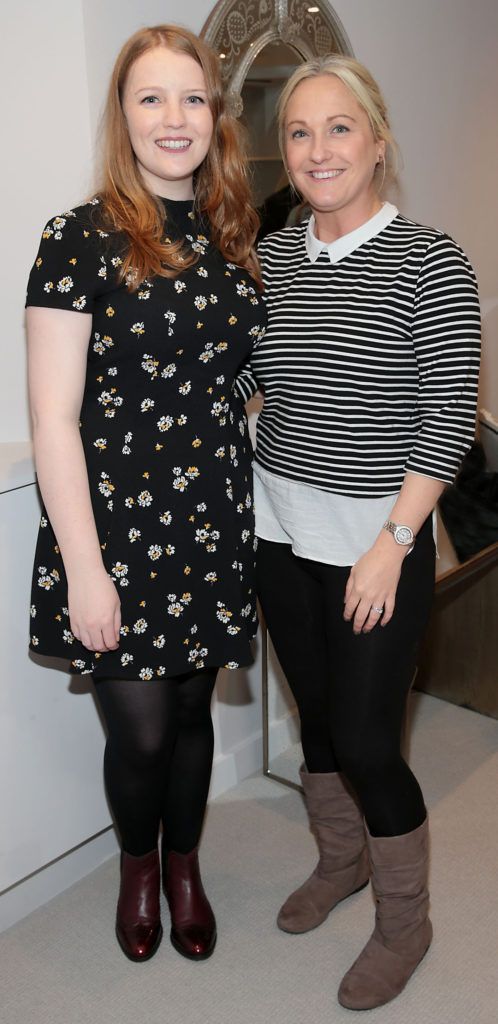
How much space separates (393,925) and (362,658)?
518 millimetres

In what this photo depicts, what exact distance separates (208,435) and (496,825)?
1267mm

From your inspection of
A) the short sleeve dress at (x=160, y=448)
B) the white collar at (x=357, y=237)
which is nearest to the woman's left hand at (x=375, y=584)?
the short sleeve dress at (x=160, y=448)

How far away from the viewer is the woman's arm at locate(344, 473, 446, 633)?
1551mm

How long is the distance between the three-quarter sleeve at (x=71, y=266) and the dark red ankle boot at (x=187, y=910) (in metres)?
1.07

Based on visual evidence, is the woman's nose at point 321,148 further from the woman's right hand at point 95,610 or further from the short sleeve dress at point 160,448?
the woman's right hand at point 95,610

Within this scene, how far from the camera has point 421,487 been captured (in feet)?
5.08

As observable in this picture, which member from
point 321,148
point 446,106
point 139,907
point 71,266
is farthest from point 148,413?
point 446,106

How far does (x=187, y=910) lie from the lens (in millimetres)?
1920

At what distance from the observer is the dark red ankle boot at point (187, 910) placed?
1.91 metres

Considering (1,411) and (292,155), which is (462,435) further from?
(1,411)

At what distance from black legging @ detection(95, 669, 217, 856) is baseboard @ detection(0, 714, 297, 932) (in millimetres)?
330

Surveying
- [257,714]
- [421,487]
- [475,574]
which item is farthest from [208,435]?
[475,574]

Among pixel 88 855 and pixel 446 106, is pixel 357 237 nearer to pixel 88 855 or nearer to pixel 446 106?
pixel 88 855

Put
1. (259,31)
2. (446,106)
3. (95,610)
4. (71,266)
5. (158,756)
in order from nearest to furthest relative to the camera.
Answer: (71,266)
(95,610)
(158,756)
(259,31)
(446,106)
